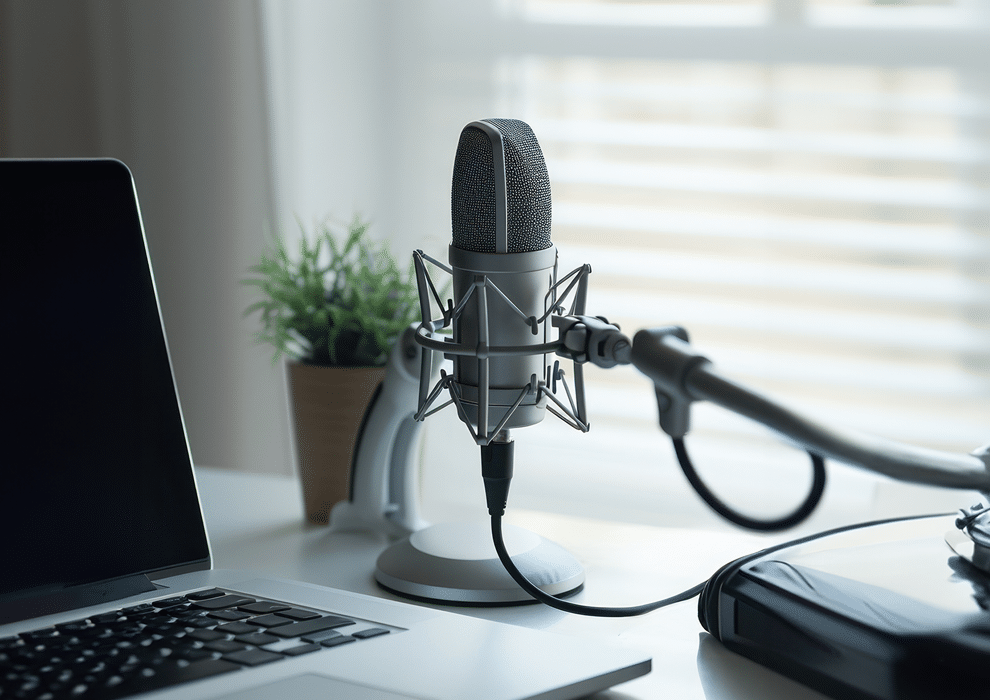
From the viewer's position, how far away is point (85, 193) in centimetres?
74

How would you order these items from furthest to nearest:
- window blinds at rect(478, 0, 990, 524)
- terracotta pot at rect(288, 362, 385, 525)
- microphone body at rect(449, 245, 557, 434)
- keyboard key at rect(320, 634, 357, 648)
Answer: window blinds at rect(478, 0, 990, 524)
terracotta pot at rect(288, 362, 385, 525)
microphone body at rect(449, 245, 557, 434)
keyboard key at rect(320, 634, 357, 648)

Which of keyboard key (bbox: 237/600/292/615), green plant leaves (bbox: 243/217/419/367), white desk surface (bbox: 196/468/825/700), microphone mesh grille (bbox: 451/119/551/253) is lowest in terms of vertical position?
white desk surface (bbox: 196/468/825/700)

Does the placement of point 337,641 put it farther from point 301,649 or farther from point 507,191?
point 507,191

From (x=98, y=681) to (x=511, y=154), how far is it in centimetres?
41

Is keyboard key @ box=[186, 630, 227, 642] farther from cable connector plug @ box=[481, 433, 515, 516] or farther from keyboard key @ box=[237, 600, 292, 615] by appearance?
cable connector plug @ box=[481, 433, 515, 516]

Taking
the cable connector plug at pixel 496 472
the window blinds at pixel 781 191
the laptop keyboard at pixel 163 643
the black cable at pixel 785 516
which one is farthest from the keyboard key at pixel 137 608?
the window blinds at pixel 781 191

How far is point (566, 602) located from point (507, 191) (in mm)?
299

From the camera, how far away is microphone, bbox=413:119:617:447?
0.67 m

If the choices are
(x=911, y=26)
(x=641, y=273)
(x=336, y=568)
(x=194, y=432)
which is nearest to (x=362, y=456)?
(x=336, y=568)

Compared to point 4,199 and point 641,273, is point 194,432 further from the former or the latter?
point 4,199

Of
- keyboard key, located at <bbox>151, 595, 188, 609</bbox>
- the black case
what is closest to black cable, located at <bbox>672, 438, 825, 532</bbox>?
the black case

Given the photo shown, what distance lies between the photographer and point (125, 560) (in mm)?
704

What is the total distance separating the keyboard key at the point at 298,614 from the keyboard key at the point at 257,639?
0.03 metres

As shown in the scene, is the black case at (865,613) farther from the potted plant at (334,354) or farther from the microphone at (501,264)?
the potted plant at (334,354)
